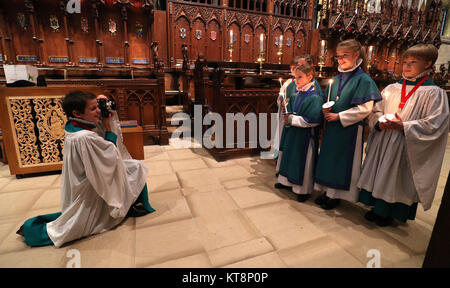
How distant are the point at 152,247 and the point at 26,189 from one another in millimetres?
2266

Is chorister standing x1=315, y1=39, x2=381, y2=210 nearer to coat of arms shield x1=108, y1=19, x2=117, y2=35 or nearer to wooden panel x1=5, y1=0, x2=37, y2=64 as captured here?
coat of arms shield x1=108, y1=19, x2=117, y2=35

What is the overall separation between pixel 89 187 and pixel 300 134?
221 centimetres

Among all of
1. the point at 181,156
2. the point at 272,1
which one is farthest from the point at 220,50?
the point at 181,156

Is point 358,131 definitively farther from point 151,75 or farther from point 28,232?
point 151,75

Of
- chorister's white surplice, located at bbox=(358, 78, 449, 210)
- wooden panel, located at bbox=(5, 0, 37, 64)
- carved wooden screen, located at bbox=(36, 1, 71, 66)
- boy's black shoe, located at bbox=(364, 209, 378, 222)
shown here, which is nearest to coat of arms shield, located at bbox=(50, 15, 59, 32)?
carved wooden screen, located at bbox=(36, 1, 71, 66)

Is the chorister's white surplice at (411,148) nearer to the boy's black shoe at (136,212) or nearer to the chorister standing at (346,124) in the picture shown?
the chorister standing at (346,124)

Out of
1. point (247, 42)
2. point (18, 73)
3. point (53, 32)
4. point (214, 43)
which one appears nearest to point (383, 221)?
point (18, 73)

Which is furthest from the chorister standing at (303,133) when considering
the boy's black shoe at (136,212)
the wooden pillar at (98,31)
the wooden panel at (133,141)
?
the wooden pillar at (98,31)

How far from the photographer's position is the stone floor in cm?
192

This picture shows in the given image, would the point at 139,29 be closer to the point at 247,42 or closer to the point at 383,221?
the point at 247,42

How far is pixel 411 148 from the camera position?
211 centimetres

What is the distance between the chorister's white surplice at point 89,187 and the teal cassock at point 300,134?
1804 millimetres

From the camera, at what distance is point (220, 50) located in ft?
27.0

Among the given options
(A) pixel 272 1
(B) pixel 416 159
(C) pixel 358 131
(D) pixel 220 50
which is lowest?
(B) pixel 416 159
